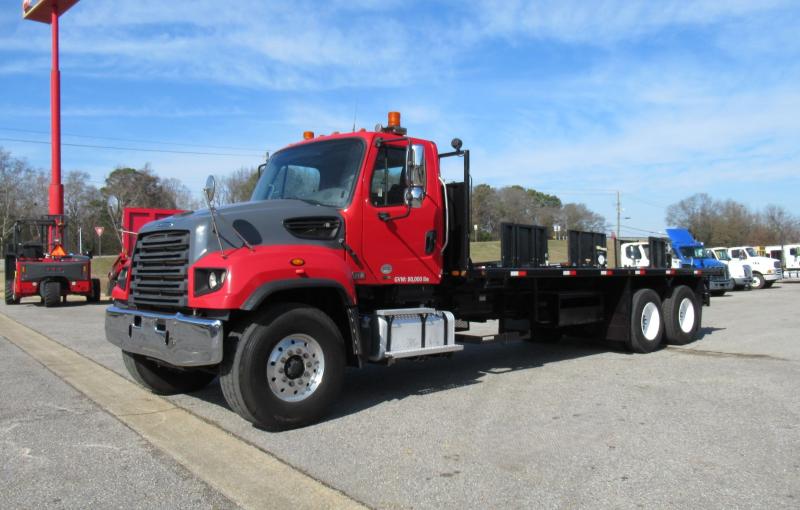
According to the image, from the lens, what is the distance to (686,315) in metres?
11.1

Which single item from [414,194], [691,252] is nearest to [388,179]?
[414,194]

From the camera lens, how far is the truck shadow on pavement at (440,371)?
22.0ft

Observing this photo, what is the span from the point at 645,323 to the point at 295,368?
22.0 feet

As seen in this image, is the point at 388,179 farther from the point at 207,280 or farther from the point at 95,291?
the point at 95,291

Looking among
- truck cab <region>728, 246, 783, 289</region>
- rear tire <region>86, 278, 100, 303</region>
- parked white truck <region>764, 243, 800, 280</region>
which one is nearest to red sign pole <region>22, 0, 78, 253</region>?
rear tire <region>86, 278, 100, 303</region>

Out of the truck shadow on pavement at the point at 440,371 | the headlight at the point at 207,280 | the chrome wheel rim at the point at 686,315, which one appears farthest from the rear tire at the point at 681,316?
the headlight at the point at 207,280

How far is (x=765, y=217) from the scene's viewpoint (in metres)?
83.2

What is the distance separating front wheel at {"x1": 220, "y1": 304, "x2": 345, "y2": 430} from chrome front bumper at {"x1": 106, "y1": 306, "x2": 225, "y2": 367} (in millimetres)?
233

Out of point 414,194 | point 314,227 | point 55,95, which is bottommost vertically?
point 314,227

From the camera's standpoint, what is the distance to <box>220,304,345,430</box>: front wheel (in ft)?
17.0

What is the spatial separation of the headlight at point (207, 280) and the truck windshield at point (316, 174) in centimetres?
148

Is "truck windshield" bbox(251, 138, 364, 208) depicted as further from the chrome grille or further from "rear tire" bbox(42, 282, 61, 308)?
"rear tire" bbox(42, 282, 61, 308)

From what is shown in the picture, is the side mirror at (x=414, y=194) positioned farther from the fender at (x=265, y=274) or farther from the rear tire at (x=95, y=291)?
the rear tire at (x=95, y=291)

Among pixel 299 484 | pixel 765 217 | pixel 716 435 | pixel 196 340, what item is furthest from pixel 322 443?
pixel 765 217
